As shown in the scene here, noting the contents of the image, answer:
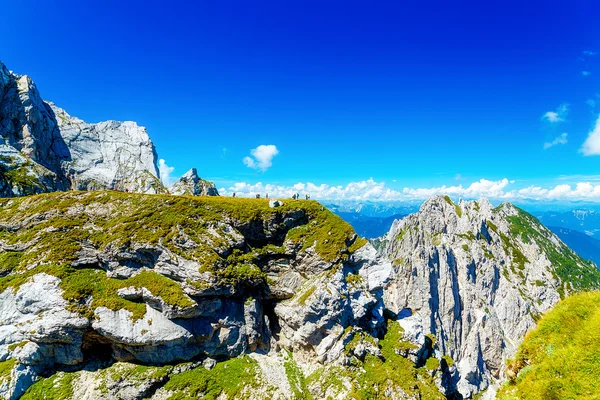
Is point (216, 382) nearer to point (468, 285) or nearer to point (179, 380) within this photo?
point (179, 380)

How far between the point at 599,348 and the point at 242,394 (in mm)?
43602

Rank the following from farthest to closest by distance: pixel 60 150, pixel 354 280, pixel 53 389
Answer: pixel 60 150, pixel 354 280, pixel 53 389

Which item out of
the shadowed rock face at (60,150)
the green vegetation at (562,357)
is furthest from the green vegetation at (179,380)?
the shadowed rock face at (60,150)

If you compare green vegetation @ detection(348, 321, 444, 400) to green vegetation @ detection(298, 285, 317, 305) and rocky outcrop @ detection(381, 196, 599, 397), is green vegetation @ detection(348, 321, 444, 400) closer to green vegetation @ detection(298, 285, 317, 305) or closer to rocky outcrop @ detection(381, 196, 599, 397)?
green vegetation @ detection(298, 285, 317, 305)

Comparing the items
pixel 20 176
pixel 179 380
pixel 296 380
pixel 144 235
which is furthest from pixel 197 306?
pixel 20 176

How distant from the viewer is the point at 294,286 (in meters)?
52.3

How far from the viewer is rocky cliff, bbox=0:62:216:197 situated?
300ft

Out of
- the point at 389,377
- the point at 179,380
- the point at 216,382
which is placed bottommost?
the point at 389,377

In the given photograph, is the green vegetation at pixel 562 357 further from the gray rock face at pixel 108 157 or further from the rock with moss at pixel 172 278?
the gray rock face at pixel 108 157

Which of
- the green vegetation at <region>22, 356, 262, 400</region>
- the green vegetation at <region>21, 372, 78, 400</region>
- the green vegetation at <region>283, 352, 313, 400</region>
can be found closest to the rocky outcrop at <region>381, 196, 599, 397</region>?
the green vegetation at <region>283, 352, 313, 400</region>

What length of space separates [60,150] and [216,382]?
139 meters

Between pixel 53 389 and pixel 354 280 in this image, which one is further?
pixel 354 280

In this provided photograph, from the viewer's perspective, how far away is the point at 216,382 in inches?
1628

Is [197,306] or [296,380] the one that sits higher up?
[197,306]
